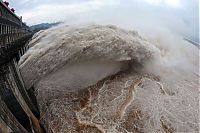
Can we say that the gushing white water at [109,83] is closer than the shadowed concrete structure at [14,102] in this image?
No

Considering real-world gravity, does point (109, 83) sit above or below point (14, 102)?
below

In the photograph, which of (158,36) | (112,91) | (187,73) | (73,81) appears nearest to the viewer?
(112,91)

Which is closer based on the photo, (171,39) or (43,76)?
(43,76)

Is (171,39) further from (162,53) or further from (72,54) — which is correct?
(72,54)

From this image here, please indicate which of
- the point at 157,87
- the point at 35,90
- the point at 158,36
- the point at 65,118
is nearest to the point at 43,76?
the point at 35,90

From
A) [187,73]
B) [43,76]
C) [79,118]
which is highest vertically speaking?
[43,76]

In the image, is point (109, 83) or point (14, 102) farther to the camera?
point (109, 83)

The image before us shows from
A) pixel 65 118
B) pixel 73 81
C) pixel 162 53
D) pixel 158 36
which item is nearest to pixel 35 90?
pixel 73 81

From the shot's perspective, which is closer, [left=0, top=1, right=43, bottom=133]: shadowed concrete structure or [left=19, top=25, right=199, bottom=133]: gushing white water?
[left=0, top=1, right=43, bottom=133]: shadowed concrete structure

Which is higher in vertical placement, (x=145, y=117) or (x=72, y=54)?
(x=72, y=54)

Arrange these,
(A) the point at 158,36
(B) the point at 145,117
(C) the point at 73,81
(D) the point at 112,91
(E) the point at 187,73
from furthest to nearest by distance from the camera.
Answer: (A) the point at 158,36 → (E) the point at 187,73 → (C) the point at 73,81 → (D) the point at 112,91 → (B) the point at 145,117
